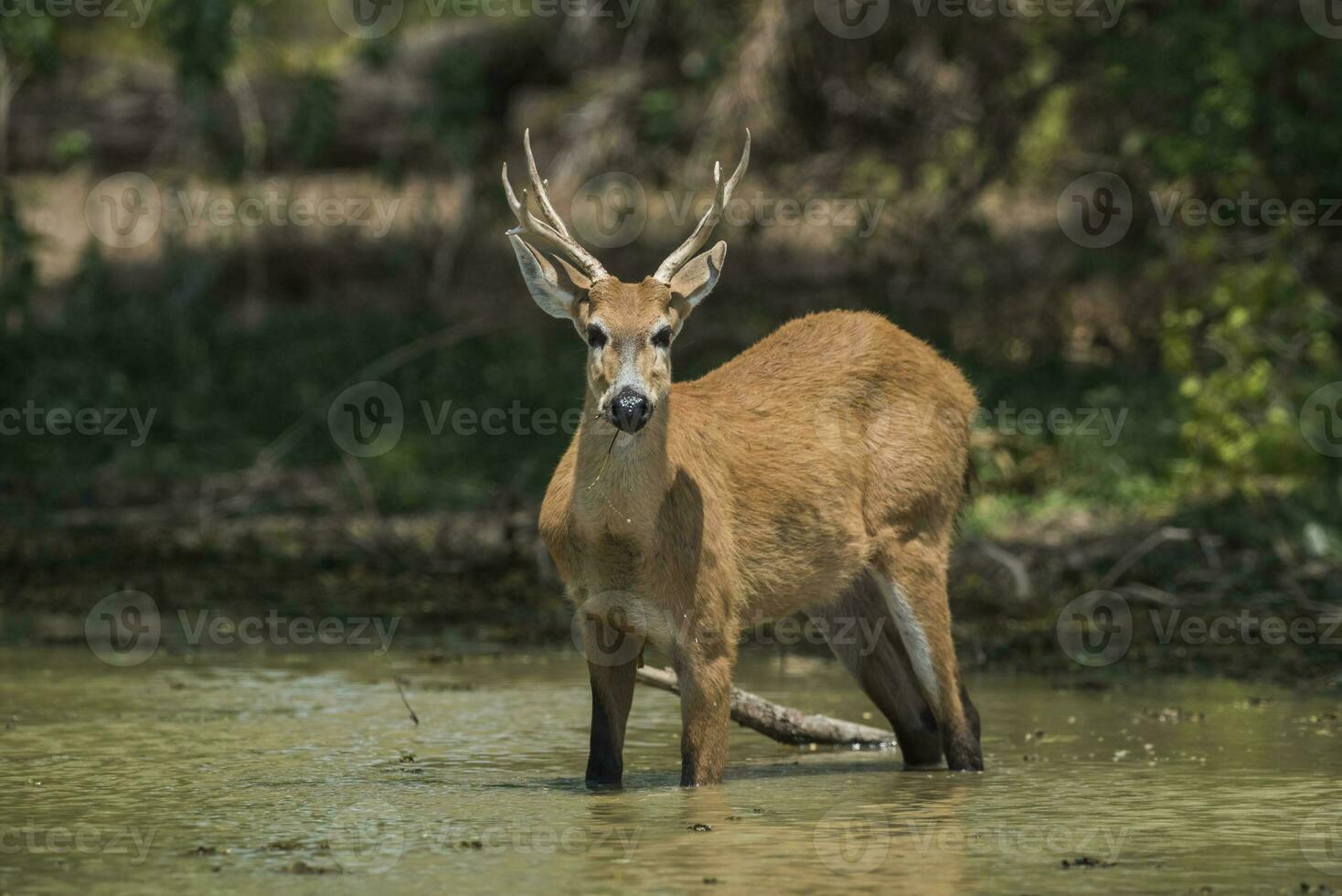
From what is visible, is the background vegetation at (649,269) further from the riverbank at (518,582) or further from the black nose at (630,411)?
the black nose at (630,411)

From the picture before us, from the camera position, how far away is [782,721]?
32.6 feet

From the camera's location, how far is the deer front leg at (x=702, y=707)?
8641mm

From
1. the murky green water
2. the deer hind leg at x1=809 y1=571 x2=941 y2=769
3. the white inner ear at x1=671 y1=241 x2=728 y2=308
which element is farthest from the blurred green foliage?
the white inner ear at x1=671 y1=241 x2=728 y2=308

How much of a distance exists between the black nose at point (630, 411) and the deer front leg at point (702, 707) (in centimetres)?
113

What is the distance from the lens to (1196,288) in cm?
1761

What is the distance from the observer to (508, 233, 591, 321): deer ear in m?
8.67

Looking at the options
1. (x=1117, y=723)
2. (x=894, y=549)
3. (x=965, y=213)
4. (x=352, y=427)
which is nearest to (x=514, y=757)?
(x=894, y=549)

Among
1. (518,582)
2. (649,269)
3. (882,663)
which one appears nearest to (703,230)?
(882,663)

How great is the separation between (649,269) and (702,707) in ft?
41.4

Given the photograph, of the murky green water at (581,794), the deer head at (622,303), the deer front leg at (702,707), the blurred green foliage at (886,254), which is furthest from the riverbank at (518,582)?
the deer head at (622,303)

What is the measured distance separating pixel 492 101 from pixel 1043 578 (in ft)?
32.7

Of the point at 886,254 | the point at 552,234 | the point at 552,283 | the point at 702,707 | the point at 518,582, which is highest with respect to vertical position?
the point at 886,254

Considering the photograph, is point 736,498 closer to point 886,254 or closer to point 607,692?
point 607,692

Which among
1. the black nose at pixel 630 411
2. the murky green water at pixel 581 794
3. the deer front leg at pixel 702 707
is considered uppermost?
the black nose at pixel 630 411
